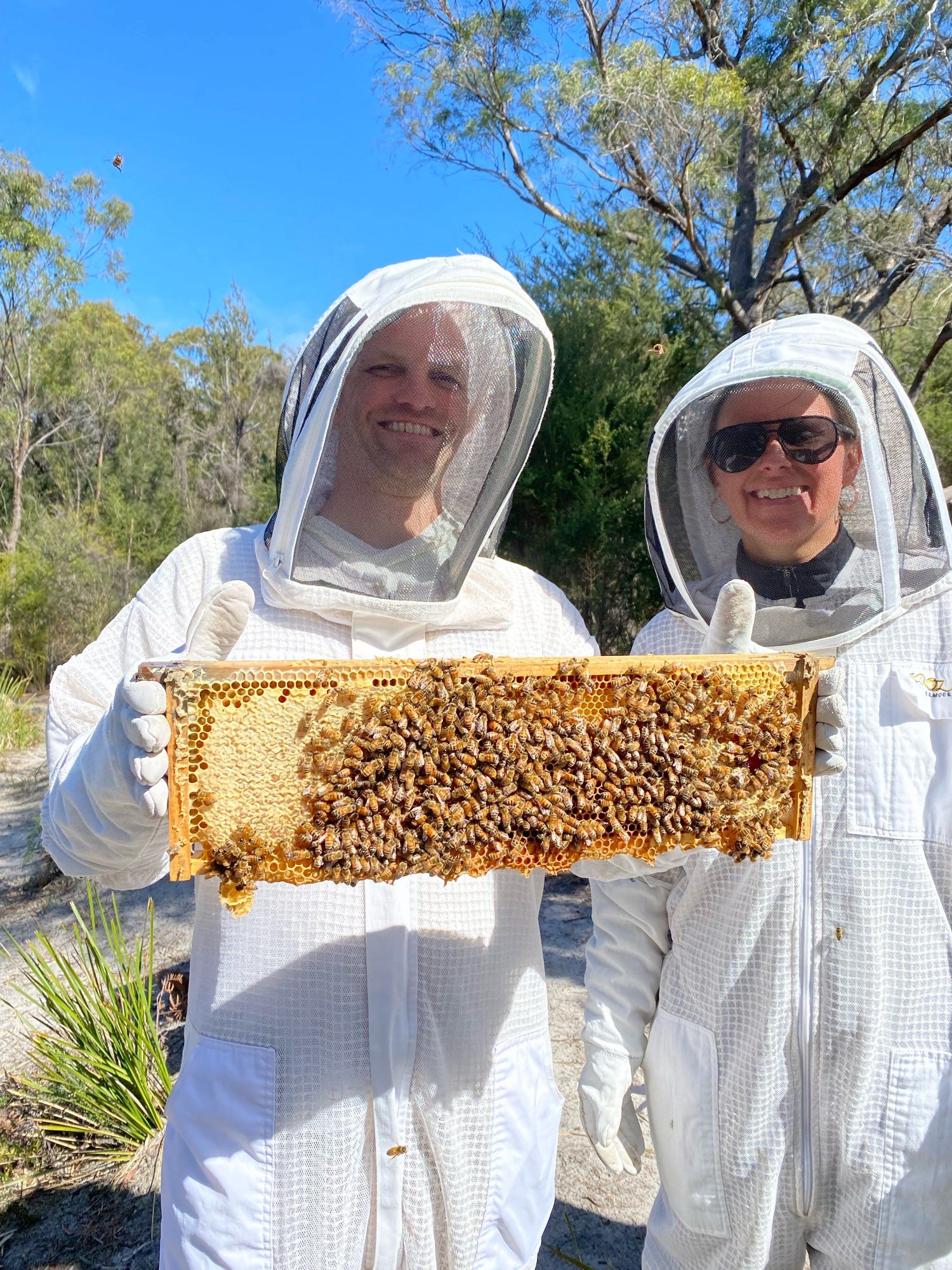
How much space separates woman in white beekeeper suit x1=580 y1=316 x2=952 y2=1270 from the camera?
183 centimetres

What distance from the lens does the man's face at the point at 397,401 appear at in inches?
83.6

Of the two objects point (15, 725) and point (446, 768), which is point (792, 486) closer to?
point (446, 768)

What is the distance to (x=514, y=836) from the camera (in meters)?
1.61

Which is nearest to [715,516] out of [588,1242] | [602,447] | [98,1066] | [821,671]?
[821,671]

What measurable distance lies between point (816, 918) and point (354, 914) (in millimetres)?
1159

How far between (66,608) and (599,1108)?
16.2 m

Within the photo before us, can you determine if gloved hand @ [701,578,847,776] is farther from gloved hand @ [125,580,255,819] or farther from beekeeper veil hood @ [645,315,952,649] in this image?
gloved hand @ [125,580,255,819]

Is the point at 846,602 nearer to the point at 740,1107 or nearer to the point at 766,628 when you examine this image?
the point at 766,628

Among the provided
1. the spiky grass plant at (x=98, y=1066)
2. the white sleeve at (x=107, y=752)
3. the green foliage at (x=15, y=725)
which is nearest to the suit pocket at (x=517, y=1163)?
the white sleeve at (x=107, y=752)

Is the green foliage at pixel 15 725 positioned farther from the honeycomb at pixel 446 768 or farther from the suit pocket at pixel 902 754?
the suit pocket at pixel 902 754

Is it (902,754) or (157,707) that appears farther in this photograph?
(902,754)

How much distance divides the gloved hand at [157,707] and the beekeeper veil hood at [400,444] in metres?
0.24

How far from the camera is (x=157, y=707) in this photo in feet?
4.90

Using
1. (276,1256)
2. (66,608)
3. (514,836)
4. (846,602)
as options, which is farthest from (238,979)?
(66,608)
